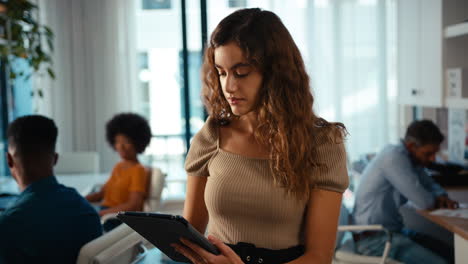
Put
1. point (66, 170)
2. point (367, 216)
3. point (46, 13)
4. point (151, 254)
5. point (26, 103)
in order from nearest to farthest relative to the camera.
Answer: point (151, 254)
point (367, 216)
point (66, 170)
point (46, 13)
point (26, 103)

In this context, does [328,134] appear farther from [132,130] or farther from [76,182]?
[76,182]

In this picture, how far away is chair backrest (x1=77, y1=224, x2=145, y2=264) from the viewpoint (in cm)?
152

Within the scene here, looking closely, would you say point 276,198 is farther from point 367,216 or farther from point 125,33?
point 125,33

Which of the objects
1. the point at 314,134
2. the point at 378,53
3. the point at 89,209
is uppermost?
the point at 378,53

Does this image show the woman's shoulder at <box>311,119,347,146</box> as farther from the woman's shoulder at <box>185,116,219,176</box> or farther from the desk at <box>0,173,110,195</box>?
the desk at <box>0,173,110,195</box>

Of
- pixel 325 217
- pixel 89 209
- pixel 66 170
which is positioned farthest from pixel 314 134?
pixel 66 170

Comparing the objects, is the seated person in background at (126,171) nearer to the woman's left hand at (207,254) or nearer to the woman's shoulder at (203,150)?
the woman's shoulder at (203,150)

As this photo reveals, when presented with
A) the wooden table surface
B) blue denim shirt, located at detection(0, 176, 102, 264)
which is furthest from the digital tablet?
the wooden table surface

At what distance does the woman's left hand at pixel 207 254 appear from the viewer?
1.25 meters

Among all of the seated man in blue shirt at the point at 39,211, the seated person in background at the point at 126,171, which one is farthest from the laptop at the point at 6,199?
the seated man in blue shirt at the point at 39,211

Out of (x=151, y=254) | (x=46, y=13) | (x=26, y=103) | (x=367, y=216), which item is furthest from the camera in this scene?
(x=26, y=103)

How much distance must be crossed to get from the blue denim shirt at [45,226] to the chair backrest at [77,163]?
2383 mm

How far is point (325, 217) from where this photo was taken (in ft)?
4.36

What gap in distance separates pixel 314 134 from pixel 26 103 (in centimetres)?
481
